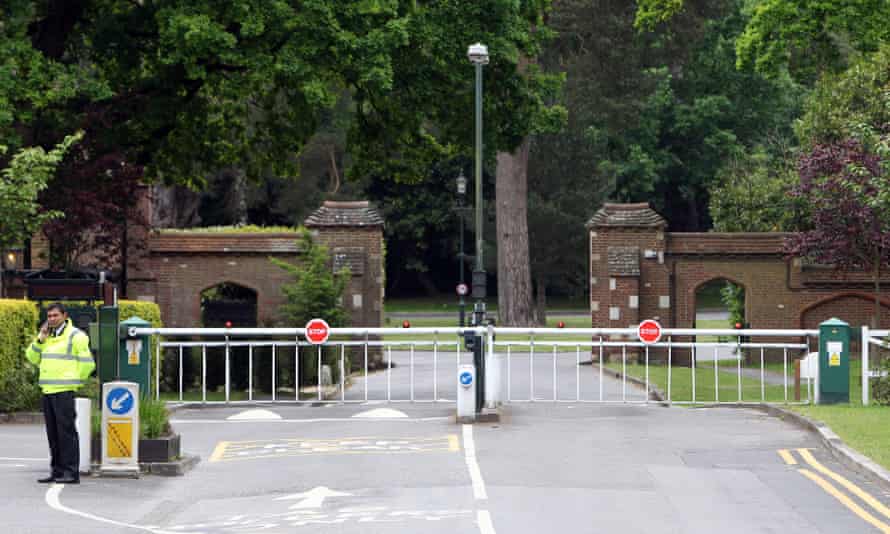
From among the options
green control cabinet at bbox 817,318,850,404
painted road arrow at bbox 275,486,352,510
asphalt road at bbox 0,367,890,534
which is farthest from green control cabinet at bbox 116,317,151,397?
green control cabinet at bbox 817,318,850,404

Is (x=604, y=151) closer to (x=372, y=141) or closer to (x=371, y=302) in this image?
(x=371, y=302)

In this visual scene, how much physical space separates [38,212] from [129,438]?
1406 cm

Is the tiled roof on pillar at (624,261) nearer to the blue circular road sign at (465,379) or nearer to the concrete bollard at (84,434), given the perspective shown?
the blue circular road sign at (465,379)

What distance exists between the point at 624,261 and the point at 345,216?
7342 mm

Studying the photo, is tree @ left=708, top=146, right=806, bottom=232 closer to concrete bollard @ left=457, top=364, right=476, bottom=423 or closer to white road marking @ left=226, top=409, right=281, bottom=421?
white road marking @ left=226, top=409, right=281, bottom=421

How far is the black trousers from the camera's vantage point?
16.0 m

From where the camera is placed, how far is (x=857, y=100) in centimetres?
3962

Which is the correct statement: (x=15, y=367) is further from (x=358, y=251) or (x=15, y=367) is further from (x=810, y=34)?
(x=810, y=34)

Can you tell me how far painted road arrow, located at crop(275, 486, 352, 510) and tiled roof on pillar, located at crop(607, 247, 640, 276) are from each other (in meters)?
25.8

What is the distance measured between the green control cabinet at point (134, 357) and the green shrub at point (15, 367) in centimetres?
211

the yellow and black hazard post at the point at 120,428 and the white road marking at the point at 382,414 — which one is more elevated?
the yellow and black hazard post at the point at 120,428

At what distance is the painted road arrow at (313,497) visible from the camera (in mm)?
14601

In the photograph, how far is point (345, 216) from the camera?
132 feet

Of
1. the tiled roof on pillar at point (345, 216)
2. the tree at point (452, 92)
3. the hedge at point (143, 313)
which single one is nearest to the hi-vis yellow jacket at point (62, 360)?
the hedge at point (143, 313)
